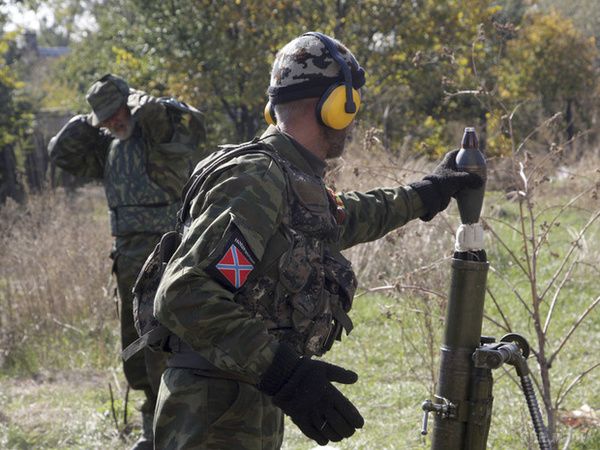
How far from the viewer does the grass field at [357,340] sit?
5008mm

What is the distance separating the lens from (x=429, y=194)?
311 cm

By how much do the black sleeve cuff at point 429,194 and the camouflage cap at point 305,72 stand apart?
1.84 ft

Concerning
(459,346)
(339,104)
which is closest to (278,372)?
(459,346)

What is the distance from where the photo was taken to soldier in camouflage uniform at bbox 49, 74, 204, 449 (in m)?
4.93

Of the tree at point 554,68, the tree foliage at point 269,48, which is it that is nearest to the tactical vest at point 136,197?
the tree foliage at point 269,48

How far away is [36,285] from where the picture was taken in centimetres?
736

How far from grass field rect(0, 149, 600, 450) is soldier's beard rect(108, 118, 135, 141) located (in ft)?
5.25

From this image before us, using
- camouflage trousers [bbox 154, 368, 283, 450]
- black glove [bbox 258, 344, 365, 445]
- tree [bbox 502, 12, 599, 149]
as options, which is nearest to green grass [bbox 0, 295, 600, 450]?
camouflage trousers [bbox 154, 368, 283, 450]

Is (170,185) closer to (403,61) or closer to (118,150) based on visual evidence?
(118,150)

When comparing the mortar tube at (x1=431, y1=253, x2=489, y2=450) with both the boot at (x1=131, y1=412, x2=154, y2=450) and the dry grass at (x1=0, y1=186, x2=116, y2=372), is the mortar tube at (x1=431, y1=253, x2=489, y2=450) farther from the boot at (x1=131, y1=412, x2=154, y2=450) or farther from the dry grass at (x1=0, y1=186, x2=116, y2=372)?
the dry grass at (x1=0, y1=186, x2=116, y2=372)

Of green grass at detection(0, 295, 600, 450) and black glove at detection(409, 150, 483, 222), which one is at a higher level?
black glove at detection(409, 150, 483, 222)

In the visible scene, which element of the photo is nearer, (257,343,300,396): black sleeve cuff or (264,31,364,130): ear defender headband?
(257,343,300,396): black sleeve cuff

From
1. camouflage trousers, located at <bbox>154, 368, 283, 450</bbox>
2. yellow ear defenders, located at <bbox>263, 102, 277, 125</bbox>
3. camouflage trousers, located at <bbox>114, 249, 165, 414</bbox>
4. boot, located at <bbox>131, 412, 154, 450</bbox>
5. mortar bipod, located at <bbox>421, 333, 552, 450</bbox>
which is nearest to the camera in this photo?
mortar bipod, located at <bbox>421, 333, 552, 450</bbox>

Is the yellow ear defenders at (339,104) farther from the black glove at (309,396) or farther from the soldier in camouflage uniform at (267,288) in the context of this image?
the black glove at (309,396)
